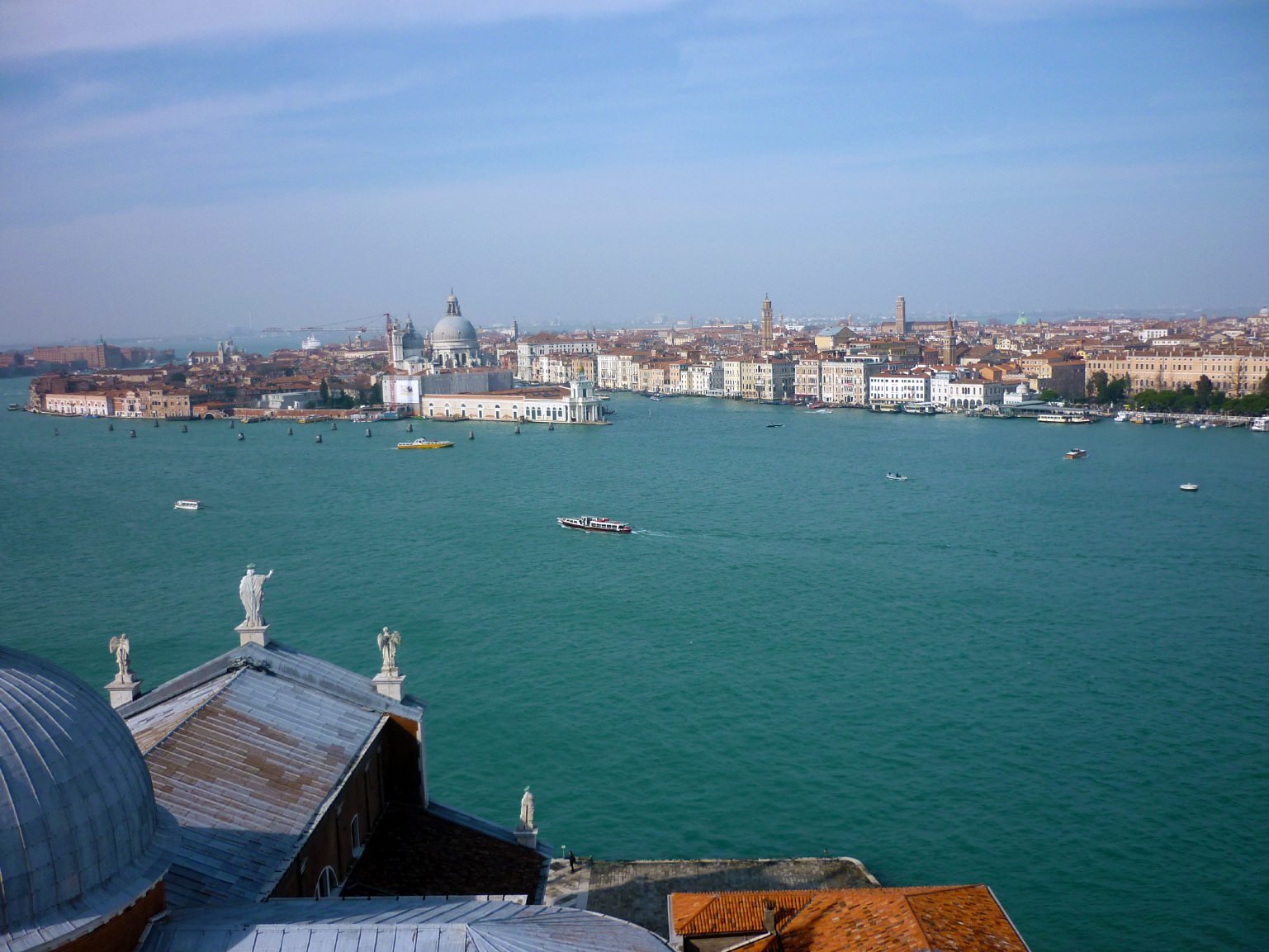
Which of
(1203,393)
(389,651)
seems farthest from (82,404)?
(389,651)

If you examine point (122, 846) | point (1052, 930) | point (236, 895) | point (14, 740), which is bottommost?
point (1052, 930)

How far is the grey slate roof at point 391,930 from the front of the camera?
2.01 m

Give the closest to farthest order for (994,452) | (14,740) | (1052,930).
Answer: (14,740) < (1052,930) < (994,452)

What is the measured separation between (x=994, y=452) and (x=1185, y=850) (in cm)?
1612

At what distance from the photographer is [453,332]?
39.4m

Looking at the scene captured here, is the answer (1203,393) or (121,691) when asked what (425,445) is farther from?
(121,691)

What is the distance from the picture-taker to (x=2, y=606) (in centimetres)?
948

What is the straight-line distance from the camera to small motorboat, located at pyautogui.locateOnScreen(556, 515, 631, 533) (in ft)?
41.2

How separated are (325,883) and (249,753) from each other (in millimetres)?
398

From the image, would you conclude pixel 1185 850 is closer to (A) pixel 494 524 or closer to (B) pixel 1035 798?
(B) pixel 1035 798

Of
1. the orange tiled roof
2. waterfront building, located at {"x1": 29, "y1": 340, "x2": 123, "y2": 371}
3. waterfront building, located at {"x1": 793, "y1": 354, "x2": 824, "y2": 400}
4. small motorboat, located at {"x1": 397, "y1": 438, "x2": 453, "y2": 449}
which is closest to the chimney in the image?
the orange tiled roof

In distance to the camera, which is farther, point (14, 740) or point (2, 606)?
point (2, 606)

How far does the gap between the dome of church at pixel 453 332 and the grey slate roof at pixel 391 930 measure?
37639 mm

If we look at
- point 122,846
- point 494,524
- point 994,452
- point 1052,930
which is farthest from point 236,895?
point 994,452
